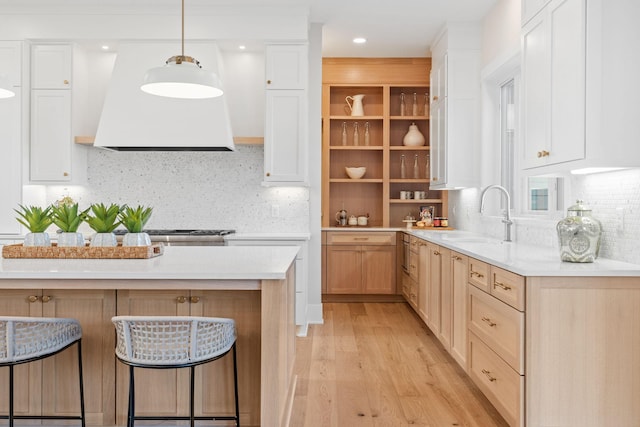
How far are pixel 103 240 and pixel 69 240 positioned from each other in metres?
0.16

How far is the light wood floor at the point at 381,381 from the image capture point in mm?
2779

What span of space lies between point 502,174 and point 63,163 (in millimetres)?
3960

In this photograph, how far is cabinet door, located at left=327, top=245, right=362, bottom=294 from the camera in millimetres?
5805

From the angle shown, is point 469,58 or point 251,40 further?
point 469,58

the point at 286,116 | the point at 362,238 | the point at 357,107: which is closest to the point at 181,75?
the point at 286,116

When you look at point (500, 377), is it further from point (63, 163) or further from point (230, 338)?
point (63, 163)

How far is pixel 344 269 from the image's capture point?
19.1 feet

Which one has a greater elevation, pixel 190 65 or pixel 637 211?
pixel 190 65

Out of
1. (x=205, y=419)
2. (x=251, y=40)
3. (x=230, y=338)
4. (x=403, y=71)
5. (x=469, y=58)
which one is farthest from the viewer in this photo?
(x=403, y=71)

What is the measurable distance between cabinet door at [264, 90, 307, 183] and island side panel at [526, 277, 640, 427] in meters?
2.69

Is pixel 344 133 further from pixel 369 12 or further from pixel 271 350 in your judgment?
pixel 271 350

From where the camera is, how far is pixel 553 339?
2293 millimetres

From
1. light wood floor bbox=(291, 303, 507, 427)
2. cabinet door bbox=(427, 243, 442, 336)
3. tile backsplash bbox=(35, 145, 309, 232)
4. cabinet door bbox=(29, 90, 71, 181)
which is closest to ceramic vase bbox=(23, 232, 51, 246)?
light wood floor bbox=(291, 303, 507, 427)

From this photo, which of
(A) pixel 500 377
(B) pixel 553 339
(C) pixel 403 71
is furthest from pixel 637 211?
(C) pixel 403 71
